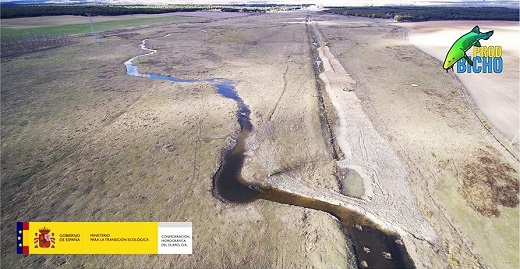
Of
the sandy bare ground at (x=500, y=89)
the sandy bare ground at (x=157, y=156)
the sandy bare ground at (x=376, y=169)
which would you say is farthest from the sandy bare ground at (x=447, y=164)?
the sandy bare ground at (x=157, y=156)

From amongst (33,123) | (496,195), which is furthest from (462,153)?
(33,123)

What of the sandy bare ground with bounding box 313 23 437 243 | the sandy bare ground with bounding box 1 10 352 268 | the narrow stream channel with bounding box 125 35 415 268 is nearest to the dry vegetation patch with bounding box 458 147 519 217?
the sandy bare ground with bounding box 313 23 437 243

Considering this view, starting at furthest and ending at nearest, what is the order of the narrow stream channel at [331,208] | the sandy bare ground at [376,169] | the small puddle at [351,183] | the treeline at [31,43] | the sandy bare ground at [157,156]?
the treeline at [31,43], the small puddle at [351,183], the sandy bare ground at [376,169], the sandy bare ground at [157,156], the narrow stream channel at [331,208]

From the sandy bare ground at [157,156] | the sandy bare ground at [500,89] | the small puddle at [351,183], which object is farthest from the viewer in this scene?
the sandy bare ground at [500,89]

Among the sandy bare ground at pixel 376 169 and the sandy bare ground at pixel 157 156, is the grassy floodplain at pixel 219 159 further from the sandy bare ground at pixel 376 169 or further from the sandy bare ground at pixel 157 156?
the sandy bare ground at pixel 376 169

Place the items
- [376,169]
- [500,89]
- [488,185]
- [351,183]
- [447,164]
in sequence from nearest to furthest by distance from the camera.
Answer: [488,185] → [351,183] → [376,169] → [447,164] → [500,89]

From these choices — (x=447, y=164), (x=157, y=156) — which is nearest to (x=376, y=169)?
(x=447, y=164)

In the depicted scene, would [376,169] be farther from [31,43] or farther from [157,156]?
[31,43]
